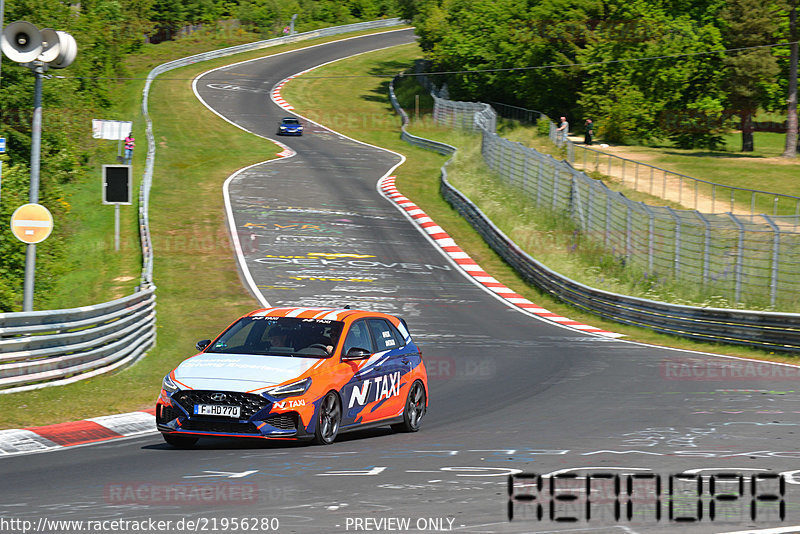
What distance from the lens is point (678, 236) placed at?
27.1 metres

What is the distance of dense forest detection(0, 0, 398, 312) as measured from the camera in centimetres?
2745

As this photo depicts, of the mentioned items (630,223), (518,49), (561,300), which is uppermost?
(518,49)

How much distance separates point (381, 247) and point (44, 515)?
2915cm

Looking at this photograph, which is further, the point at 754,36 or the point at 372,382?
the point at 754,36

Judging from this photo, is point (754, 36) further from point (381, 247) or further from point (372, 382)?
point (372, 382)

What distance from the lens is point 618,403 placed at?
48.8ft

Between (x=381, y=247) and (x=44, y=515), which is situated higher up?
(x=44, y=515)

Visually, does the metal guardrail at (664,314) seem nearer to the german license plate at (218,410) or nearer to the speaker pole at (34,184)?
the speaker pole at (34,184)

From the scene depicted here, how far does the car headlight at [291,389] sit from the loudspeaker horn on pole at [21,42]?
26.2ft

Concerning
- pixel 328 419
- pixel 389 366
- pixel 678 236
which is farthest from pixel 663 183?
pixel 328 419

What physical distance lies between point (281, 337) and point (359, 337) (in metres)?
0.95

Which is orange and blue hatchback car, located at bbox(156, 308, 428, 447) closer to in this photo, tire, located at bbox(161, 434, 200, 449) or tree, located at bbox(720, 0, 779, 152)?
tire, located at bbox(161, 434, 200, 449)

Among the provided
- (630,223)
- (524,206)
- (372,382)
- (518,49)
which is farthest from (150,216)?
(518,49)

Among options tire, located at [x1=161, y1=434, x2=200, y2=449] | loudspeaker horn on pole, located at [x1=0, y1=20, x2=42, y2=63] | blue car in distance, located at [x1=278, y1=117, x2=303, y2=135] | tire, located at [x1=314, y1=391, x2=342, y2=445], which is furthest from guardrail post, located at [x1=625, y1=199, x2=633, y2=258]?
blue car in distance, located at [x1=278, y1=117, x2=303, y2=135]
